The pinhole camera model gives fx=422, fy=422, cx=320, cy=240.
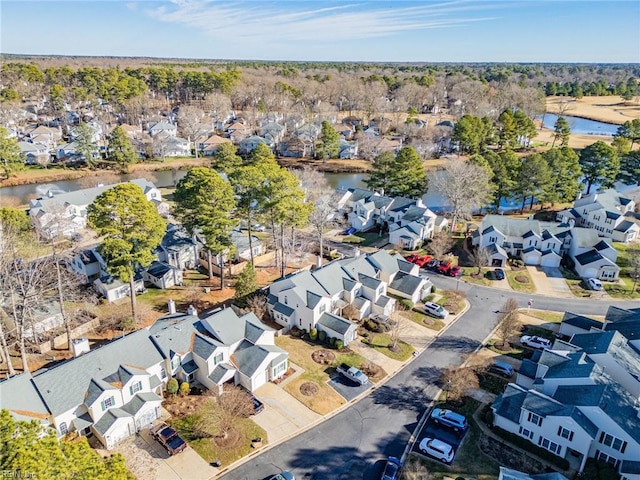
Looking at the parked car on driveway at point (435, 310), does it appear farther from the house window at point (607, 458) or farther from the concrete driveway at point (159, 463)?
the concrete driveway at point (159, 463)

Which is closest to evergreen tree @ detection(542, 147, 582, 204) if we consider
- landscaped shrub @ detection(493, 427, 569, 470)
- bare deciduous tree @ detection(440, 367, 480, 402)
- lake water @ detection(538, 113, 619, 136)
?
bare deciduous tree @ detection(440, 367, 480, 402)

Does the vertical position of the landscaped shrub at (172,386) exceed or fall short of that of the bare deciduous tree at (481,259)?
it falls short

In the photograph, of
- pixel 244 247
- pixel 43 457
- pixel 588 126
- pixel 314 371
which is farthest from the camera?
pixel 588 126

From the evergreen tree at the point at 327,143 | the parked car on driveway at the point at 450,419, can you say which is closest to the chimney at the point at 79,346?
the parked car on driveway at the point at 450,419

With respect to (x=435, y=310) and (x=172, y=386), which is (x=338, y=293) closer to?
(x=435, y=310)

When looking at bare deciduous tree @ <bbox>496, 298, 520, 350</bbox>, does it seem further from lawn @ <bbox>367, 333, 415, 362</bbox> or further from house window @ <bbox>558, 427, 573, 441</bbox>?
house window @ <bbox>558, 427, 573, 441</bbox>

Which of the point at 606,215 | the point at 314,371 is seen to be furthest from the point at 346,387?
the point at 606,215
